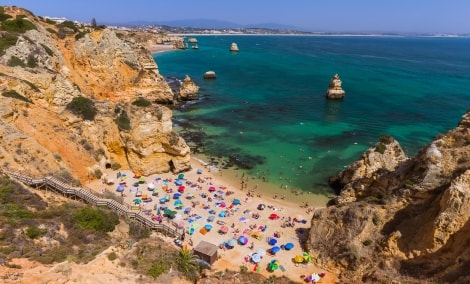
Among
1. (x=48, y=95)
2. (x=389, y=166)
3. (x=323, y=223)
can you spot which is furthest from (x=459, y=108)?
(x=48, y=95)

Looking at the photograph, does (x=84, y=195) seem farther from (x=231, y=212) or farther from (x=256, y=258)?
(x=256, y=258)

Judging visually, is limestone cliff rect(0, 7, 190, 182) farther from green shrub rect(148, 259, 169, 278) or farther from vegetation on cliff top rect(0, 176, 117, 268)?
green shrub rect(148, 259, 169, 278)

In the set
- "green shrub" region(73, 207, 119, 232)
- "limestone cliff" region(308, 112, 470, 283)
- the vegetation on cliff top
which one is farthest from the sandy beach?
the vegetation on cliff top

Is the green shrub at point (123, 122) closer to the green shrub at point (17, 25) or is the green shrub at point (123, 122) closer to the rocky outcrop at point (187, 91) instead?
the green shrub at point (17, 25)

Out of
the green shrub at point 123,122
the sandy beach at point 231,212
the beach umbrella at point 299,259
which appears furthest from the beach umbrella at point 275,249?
the green shrub at point 123,122

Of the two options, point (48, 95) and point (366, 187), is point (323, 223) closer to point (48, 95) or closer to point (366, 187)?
point (366, 187)

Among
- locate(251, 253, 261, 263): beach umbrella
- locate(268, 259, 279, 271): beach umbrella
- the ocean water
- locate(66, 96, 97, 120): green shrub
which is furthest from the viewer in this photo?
Result: the ocean water
